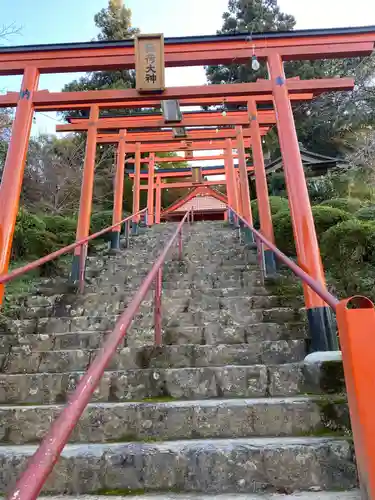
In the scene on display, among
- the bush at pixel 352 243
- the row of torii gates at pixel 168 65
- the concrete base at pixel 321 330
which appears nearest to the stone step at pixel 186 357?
the concrete base at pixel 321 330

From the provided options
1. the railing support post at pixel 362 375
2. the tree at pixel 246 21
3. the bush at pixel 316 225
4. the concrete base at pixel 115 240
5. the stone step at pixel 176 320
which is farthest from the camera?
the tree at pixel 246 21

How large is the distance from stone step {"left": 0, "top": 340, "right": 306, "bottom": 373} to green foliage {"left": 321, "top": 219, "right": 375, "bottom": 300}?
2378 mm

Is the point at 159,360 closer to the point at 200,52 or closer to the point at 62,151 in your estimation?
the point at 200,52

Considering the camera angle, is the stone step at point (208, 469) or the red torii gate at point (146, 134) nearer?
the stone step at point (208, 469)

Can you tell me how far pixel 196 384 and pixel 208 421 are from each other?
424mm

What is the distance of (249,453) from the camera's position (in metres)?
2.12

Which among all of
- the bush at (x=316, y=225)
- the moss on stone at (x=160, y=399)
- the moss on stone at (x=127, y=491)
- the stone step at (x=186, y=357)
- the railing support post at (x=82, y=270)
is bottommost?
the moss on stone at (x=127, y=491)

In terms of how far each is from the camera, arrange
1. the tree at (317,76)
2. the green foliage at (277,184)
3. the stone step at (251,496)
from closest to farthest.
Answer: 1. the stone step at (251,496)
2. the tree at (317,76)
3. the green foliage at (277,184)

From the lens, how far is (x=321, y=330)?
137 inches

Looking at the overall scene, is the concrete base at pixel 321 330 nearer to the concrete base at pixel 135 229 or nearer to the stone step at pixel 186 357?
the stone step at pixel 186 357

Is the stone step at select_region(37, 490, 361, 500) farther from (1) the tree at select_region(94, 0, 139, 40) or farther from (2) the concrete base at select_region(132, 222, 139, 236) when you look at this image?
(1) the tree at select_region(94, 0, 139, 40)

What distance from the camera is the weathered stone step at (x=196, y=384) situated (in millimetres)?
2854

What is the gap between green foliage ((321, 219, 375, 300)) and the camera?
213 inches

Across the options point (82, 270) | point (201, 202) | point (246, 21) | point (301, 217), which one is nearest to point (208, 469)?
point (301, 217)
